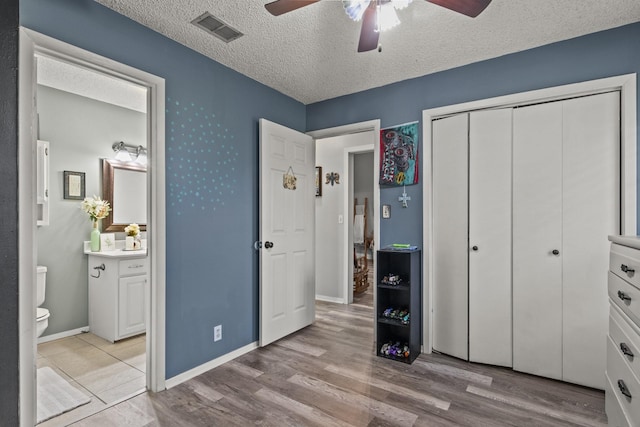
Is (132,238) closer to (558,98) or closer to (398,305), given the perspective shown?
(398,305)

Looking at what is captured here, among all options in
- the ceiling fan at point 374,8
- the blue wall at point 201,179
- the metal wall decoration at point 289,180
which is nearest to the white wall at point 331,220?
the metal wall decoration at point 289,180

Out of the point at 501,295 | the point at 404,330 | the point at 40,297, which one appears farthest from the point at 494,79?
the point at 40,297

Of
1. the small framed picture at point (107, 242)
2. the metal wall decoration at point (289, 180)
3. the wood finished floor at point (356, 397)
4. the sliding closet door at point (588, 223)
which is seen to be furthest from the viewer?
the small framed picture at point (107, 242)

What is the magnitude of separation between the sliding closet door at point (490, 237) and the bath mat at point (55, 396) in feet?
9.44

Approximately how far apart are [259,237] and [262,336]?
0.90 metres

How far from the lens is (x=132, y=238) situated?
3.63 metres

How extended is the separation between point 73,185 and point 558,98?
4462 millimetres

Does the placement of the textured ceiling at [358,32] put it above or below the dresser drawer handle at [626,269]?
above

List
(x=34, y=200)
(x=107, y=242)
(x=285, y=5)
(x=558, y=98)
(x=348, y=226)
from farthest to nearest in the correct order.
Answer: (x=348, y=226)
(x=107, y=242)
(x=558, y=98)
(x=34, y=200)
(x=285, y=5)

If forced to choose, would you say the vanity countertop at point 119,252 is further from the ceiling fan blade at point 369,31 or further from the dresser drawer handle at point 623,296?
the dresser drawer handle at point 623,296

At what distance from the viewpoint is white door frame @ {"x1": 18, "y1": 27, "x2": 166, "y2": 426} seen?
1.63 meters

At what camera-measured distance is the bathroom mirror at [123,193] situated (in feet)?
12.1

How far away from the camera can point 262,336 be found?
9.87ft

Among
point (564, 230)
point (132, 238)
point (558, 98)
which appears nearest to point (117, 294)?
point (132, 238)
